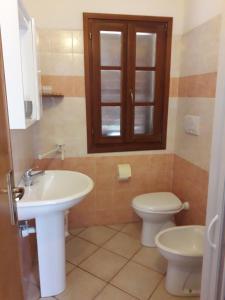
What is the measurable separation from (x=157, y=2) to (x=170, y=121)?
1.13 metres

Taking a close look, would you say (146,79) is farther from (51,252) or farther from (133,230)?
(51,252)

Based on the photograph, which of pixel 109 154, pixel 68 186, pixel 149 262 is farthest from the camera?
pixel 109 154

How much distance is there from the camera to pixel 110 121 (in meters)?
2.47

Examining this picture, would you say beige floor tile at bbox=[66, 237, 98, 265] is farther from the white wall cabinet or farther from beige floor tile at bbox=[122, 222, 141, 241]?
the white wall cabinet

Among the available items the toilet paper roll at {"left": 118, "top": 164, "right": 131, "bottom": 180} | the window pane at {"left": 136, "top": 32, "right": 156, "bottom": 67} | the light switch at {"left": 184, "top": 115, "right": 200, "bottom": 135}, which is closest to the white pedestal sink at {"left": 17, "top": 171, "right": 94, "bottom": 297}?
the toilet paper roll at {"left": 118, "top": 164, "right": 131, "bottom": 180}

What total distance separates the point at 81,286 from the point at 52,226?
585 mm

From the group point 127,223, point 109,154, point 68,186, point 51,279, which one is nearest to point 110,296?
point 51,279

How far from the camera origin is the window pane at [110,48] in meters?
2.27

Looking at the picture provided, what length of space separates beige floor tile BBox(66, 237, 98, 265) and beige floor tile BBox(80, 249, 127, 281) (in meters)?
0.06

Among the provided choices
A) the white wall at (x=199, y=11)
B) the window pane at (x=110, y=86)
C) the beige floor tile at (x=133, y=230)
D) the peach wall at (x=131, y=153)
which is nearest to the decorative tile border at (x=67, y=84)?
the peach wall at (x=131, y=153)

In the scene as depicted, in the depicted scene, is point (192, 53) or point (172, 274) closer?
point (172, 274)

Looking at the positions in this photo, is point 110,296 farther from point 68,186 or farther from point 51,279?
point 68,186

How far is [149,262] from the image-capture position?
83.7 inches

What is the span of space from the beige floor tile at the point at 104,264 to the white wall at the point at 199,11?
2156mm
